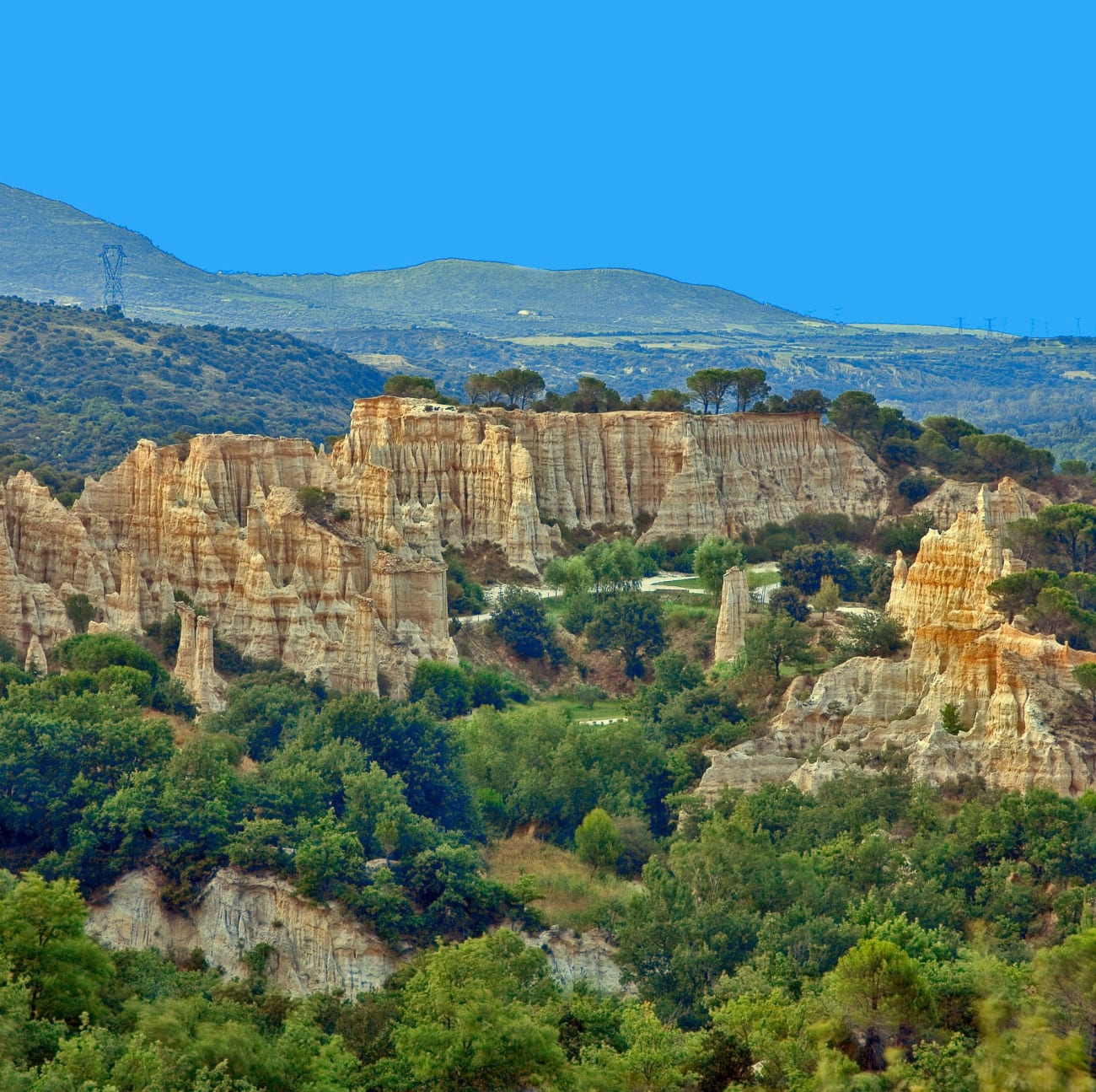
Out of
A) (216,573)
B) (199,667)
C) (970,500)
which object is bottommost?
(199,667)

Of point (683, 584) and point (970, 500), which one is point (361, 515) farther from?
point (970, 500)

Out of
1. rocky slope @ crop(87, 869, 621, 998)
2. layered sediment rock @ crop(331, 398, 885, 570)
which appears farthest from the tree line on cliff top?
rocky slope @ crop(87, 869, 621, 998)

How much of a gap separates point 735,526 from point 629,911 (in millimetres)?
51511

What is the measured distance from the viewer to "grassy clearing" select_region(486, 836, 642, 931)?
41375 mm

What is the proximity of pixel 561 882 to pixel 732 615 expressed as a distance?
23.3 m

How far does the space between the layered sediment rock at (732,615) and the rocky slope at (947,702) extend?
9972mm

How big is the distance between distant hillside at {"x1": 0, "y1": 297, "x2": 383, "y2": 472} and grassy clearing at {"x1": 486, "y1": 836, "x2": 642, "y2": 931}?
2109 inches

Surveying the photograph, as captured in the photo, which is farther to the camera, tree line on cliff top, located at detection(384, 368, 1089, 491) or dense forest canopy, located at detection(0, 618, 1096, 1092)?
tree line on cliff top, located at detection(384, 368, 1089, 491)

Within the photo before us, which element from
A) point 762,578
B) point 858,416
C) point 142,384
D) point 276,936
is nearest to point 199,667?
point 276,936

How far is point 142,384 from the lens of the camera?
14375 centimetres

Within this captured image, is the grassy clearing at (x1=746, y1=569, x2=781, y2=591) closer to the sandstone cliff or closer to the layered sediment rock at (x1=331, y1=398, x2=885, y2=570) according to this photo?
the layered sediment rock at (x1=331, y1=398, x2=885, y2=570)

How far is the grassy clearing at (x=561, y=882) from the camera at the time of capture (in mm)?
41375

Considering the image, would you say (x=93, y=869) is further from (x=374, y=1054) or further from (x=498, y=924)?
(x=374, y=1054)

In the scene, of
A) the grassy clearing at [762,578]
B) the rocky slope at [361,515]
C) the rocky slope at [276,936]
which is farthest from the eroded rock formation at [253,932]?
the grassy clearing at [762,578]
